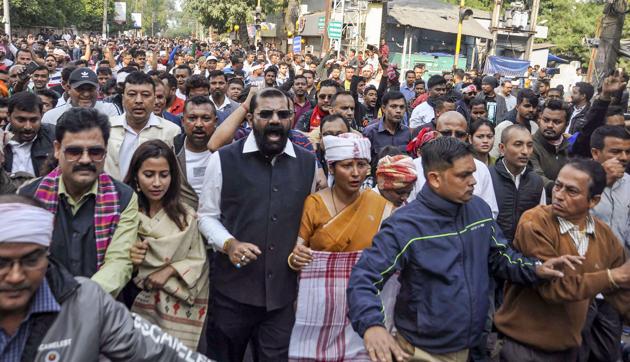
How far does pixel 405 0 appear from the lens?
40.4 metres

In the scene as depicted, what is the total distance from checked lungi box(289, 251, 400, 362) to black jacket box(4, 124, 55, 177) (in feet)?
8.59

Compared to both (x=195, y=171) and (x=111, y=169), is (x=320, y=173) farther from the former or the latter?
(x=111, y=169)

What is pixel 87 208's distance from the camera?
10.1ft

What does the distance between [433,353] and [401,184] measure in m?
1.24

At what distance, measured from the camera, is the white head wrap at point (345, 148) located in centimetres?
345

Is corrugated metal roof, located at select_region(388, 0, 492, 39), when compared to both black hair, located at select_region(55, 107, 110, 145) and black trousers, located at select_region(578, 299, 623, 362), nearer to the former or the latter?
black trousers, located at select_region(578, 299, 623, 362)

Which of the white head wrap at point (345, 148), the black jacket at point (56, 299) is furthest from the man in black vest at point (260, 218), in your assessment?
the black jacket at point (56, 299)

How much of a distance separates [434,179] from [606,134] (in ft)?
7.33

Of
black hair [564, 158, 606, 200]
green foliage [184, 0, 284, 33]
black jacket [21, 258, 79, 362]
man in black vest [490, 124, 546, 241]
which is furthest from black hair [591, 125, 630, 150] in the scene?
green foliage [184, 0, 284, 33]

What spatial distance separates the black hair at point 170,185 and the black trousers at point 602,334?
2.66 m

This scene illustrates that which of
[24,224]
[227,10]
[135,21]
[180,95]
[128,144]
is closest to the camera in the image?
[24,224]

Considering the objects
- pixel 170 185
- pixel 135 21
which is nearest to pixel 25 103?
pixel 170 185

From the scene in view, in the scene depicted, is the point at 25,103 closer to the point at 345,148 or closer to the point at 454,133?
the point at 345,148

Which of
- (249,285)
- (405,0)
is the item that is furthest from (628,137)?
(405,0)
